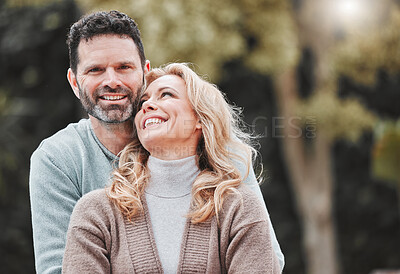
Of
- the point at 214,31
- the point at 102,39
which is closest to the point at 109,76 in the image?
the point at 102,39

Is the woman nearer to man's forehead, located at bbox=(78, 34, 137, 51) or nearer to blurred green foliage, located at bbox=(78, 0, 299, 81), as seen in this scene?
man's forehead, located at bbox=(78, 34, 137, 51)

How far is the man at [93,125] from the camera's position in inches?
73.4

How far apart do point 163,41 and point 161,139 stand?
3.36 metres

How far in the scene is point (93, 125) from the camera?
2.09 meters

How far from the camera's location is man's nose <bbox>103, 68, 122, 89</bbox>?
1970mm

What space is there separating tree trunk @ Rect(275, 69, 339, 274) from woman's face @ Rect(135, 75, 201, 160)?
4900 mm

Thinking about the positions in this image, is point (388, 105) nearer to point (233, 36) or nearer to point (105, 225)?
point (233, 36)

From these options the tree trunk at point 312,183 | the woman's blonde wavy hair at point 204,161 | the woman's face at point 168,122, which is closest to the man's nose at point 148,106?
the woman's face at point 168,122

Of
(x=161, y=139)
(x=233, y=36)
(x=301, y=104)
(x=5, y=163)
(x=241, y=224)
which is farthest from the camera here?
(x=5, y=163)

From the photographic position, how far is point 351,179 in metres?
8.25

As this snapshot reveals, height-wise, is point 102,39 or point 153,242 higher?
point 102,39

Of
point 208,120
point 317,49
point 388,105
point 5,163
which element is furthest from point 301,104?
point 208,120

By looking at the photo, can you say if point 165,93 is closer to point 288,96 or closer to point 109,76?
point 109,76

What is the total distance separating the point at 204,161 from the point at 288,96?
497 centimetres
